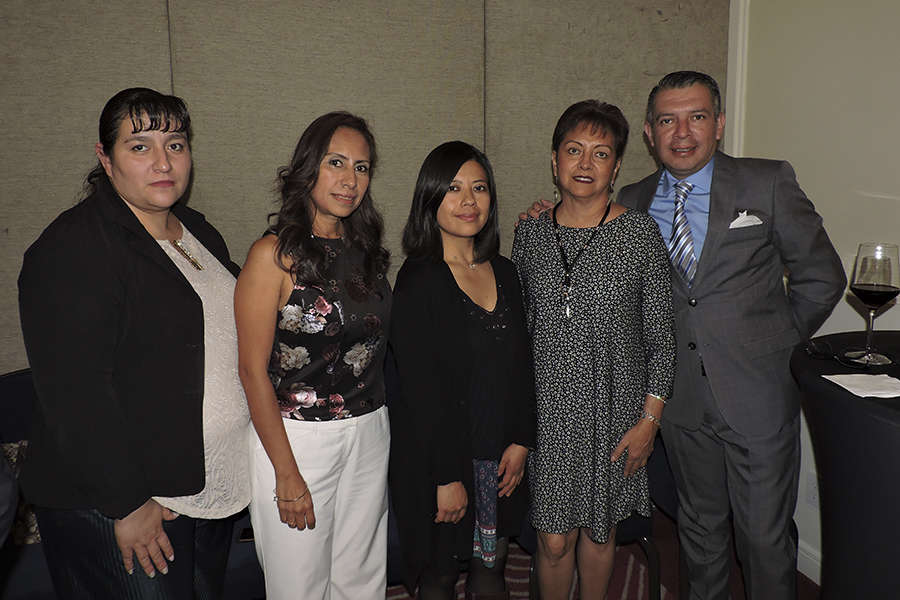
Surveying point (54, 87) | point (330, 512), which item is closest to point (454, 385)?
point (330, 512)

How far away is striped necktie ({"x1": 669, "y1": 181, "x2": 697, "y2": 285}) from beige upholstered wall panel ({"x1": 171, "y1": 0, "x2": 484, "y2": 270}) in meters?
1.14

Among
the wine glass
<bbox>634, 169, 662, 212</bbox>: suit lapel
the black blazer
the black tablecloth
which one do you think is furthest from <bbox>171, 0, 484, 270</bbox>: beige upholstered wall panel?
the black tablecloth

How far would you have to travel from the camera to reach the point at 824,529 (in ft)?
5.80

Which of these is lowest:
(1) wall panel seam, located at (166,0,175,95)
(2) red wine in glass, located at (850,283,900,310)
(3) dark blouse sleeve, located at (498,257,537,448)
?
(3) dark blouse sleeve, located at (498,257,537,448)

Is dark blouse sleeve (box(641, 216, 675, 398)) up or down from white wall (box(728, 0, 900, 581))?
down

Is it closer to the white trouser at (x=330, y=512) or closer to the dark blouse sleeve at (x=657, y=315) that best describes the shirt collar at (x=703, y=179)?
the dark blouse sleeve at (x=657, y=315)

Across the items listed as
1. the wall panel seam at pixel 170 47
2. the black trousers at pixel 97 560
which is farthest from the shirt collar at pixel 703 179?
the wall panel seam at pixel 170 47

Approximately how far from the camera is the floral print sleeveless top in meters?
1.78

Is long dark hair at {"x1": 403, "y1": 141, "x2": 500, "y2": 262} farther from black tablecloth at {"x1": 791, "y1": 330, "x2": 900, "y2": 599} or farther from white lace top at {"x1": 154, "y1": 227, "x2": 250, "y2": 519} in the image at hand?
black tablecloth at {"x1": 791, "y1": 330, "x2": 900, "y2": 599}

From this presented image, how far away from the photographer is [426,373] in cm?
191

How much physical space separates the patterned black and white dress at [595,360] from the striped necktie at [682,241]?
134 millimetres

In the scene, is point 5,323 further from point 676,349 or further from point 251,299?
point 676,349

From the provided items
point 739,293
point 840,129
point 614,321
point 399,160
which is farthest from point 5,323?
point 840,129

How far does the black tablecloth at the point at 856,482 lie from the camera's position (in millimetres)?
1507
